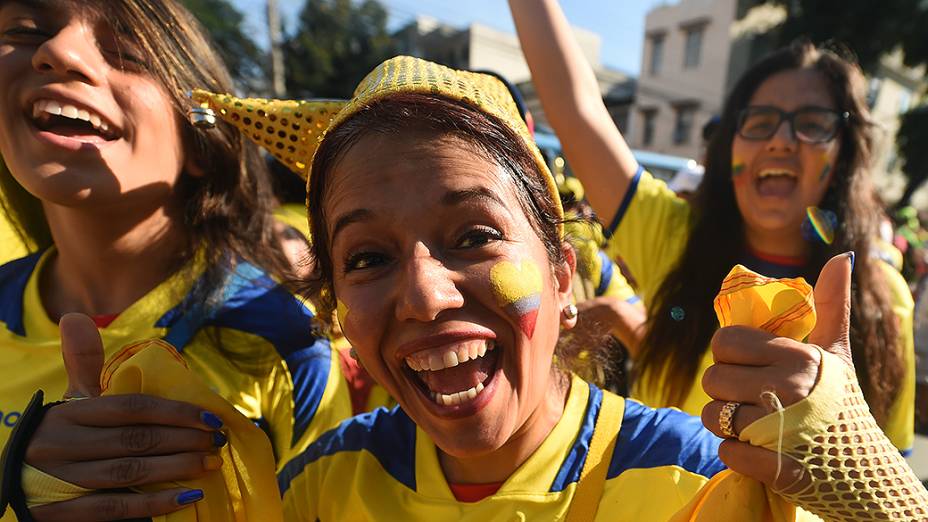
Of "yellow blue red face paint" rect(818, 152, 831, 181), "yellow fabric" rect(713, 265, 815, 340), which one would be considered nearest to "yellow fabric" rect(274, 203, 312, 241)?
"yellow fabric" rect(713, 265, 815, 340)

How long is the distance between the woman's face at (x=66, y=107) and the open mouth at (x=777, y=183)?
1944 millimetres

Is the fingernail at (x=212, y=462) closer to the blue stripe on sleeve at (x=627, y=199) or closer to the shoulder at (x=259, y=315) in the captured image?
the shoulder at (x=259, y=315)

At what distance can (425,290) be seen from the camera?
958 millimetres

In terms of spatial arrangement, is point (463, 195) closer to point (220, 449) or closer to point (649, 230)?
point (220, 449)

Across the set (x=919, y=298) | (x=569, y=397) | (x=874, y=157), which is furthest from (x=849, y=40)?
(x=569, y=397)

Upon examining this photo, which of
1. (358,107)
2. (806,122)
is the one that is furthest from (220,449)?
(806,122)

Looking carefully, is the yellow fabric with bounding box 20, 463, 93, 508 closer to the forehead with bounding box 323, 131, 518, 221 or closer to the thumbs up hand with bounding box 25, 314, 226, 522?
the thumbs up hand with bounding box 25, 314, 226, 522

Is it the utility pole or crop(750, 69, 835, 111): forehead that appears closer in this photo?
crop(750, 69, 835, 111): forehead

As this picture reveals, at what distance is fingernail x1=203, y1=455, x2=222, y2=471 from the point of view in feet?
3.21

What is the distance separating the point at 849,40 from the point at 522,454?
1957 cm

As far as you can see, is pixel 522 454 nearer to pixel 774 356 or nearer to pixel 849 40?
pixel 774 356

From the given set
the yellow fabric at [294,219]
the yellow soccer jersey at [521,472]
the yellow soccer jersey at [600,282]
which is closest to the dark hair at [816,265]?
the yellow soccer jersey at [600,282]

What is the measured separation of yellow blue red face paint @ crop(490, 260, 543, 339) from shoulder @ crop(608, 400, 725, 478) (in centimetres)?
32

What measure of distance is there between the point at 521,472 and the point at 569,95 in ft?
4.35
